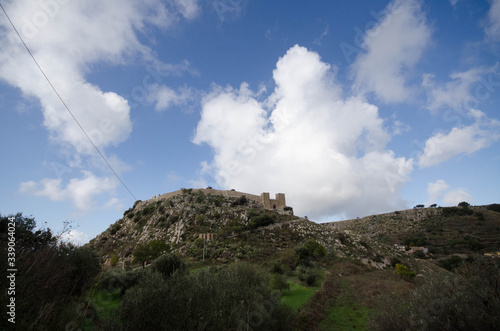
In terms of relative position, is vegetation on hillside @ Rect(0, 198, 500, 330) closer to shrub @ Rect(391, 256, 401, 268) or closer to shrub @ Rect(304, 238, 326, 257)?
shrub @ Rect(304, 238, 326, 257)

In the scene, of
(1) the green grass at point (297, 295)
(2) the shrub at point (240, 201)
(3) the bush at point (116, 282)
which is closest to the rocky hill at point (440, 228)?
(2) the shrub at point (240, 201)

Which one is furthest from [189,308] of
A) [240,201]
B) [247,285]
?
[240,201]

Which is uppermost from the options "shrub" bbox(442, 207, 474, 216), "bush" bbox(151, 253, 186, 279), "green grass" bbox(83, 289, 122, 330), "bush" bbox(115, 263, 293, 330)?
"shrub" bbox(442, 207, 474, 216)

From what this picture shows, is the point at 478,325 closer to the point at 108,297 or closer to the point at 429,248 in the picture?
the point at 108,297

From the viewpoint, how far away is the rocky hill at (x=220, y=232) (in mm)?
36250

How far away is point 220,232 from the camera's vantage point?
139 ft

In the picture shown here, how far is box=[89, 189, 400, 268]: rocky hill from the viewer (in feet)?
119

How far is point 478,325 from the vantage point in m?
6.94

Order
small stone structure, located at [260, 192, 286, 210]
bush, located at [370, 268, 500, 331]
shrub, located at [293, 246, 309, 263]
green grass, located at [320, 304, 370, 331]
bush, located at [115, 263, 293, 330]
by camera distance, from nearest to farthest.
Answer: bush, located at [370, 268, 500, 331] < bush, located at [115, 263, 293, 330] < green grass, located at [320, 304, 370, 331] < shrub, located at [293, 246, 309, 263] < small stone structure, located at [260, 192, 286, 210]

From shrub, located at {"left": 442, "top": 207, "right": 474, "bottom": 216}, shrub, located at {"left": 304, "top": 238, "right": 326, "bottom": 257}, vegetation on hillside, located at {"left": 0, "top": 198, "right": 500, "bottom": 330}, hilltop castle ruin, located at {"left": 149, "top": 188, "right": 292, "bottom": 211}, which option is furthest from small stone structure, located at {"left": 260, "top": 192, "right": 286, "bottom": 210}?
shrub, located at {"left": 442, "top": 207, "right": 474, "bottom": 216}

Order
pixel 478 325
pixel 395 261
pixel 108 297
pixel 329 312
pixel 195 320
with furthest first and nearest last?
pixel 395 261 → pixel 329 312 → pixel 108 297 → pixel 195 320 → pixel 478 325

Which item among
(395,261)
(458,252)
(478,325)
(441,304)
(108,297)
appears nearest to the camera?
(478,325)

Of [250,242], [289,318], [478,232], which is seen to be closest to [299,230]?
[250,242]

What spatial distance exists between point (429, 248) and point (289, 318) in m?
62.2
